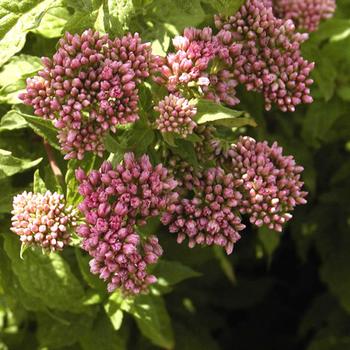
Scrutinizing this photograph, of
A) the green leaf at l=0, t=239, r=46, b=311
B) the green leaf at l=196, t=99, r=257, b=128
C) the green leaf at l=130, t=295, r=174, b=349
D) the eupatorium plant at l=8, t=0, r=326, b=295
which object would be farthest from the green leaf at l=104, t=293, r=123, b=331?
the green leaf at l=196, t=99, r=257, b=128

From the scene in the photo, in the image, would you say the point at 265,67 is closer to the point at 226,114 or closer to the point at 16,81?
the point at 226,114

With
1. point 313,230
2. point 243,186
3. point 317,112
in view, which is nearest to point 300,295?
point 313,230

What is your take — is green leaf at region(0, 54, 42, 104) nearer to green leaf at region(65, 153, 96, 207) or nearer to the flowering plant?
the flowering plant

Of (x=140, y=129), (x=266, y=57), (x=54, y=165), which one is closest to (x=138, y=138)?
(x=140, y=129)

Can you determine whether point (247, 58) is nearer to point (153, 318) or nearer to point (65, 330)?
point (153, 318)

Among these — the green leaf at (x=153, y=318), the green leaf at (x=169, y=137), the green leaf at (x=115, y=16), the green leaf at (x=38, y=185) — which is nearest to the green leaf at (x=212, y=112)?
the green leaf at (x=169, y=137)

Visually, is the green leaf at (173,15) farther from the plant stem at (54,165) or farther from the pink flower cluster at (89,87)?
the plant stem at (54,165)
